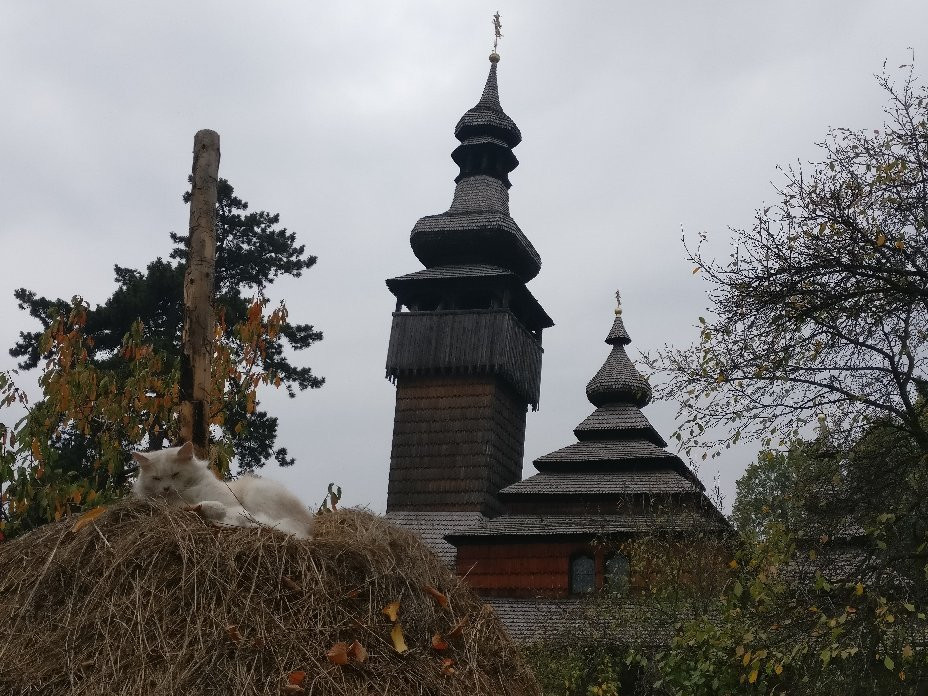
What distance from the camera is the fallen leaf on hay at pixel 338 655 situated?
431cm

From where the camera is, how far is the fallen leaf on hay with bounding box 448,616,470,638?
16.0ft

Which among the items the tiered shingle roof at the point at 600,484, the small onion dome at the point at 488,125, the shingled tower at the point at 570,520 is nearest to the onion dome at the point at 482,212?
the small onion dome at the point at 488,125

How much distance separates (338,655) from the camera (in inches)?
170

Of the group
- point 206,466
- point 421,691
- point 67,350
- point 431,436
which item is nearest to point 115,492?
point 67,350

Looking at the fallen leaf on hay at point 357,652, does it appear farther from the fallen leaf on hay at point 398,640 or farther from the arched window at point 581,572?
the arched window at point 581,572

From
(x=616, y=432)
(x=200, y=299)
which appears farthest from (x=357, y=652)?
(x=616, y=432)

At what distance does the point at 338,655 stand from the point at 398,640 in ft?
1.13

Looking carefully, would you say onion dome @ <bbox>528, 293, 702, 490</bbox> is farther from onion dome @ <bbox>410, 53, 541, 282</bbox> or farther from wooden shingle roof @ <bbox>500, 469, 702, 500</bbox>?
onion dome @ <bbox>410, 53, 541, 282</bbox>

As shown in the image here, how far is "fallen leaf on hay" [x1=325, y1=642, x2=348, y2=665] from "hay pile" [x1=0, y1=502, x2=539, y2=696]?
0.08ft

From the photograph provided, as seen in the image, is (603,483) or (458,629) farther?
(603,483)

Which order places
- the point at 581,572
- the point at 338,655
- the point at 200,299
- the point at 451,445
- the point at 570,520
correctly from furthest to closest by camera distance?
the point at 451,445 < the point at 570,520 < the point at 581,572 < the point at 200,299 < the point at 338,655

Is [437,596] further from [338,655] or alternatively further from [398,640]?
[338,655]

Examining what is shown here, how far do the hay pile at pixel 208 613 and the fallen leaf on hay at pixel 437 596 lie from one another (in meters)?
0.02

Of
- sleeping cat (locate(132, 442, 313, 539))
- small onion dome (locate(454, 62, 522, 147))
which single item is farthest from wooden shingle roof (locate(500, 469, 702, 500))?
sleeping cat (locate(132, 442, 313, 539))
